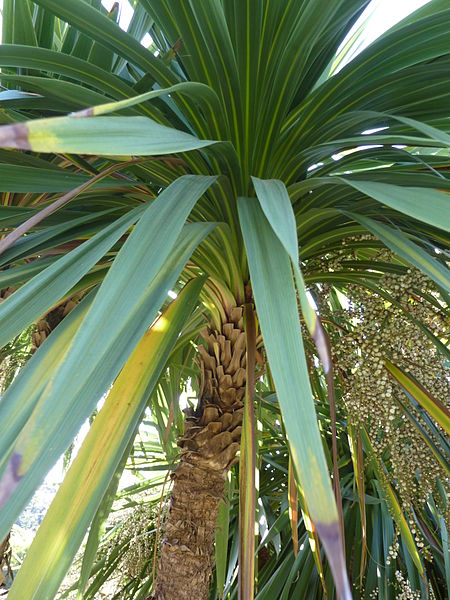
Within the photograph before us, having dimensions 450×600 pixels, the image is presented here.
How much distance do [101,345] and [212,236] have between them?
44cm

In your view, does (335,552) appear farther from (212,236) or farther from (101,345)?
(212,236)

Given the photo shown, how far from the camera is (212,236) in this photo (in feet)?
2.95

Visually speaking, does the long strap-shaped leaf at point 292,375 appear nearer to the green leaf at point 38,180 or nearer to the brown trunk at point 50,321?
the green leaf at point 38,180

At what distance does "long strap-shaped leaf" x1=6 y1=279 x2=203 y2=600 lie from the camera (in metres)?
0.53

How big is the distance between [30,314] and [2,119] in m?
0.43

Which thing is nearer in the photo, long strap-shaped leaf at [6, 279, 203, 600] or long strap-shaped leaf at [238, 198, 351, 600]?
long strap-shaped leaf at [238, 198, 351, 600]

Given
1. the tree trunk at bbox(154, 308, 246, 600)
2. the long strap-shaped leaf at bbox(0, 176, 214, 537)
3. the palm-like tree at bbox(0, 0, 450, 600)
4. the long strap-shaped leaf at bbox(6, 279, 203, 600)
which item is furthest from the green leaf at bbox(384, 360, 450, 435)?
the long strap-shaped leaf at bbox(0, 176, 214, 537)

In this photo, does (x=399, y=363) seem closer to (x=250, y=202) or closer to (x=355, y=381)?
(x=355, y=381)

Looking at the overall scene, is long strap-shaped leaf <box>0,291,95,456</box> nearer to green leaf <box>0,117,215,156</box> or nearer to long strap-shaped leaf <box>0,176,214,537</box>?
long strap-shaped leaf <box>0,176,214,537</box>

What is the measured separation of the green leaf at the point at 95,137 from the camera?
39 centimetres

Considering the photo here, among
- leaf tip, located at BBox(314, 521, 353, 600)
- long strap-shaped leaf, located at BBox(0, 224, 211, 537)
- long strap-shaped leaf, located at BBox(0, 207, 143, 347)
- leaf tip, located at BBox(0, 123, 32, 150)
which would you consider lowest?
leaf tip, located at BBox(314, 521, 353, 600)

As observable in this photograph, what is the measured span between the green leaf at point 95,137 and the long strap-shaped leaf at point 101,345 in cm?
10

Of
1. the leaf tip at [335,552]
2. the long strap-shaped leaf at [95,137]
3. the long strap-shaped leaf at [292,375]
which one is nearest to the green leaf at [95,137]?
the long strap-shaped leaf at [95,137]

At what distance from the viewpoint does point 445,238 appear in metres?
0.96
